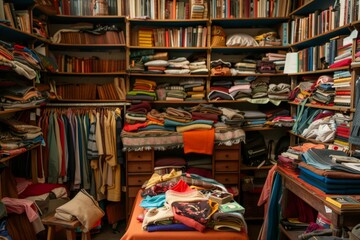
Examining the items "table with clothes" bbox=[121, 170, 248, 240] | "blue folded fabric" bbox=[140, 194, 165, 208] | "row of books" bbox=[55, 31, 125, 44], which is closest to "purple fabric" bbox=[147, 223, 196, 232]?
"table with clothes" bbox=[121, 170, 248, 240]

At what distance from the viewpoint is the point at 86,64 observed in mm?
3744

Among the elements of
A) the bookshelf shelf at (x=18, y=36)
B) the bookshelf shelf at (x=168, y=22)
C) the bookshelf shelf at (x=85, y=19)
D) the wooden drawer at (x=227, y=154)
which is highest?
the bookshelf shelf at (x=85, y=19)

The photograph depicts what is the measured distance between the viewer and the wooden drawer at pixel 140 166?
327 centimetres

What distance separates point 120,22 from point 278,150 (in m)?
2.66

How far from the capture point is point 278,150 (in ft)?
12.9

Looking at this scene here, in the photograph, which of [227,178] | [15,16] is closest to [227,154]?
[227,178]

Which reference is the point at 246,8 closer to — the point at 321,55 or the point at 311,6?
the point at 311,6

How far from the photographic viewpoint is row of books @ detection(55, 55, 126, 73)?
372cm

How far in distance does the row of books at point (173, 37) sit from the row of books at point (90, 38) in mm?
280

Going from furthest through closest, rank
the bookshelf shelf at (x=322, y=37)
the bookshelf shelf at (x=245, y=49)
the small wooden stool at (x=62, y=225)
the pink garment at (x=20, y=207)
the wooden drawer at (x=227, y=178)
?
the bookshelf shelf at (x=245, y=49) < the wooden drawer at (x=227, y=178) < the bookshelf shelf at (x=322, y=37) < the pink garment at (x=20, y=207) < the small wooden stool at (x=62, y=225)

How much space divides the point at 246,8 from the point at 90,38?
1.97 metres

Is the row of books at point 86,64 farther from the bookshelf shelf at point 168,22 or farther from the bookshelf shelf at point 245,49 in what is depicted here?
the bookshelf shelf at point 245,49

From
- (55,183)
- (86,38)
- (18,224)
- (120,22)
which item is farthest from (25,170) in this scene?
(120,22)

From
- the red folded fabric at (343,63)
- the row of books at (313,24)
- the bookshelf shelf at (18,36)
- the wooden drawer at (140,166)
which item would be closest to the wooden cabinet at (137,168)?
the wooden drawer at (140,166)
